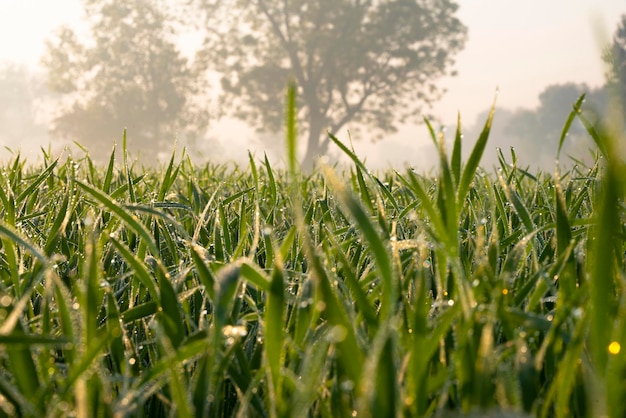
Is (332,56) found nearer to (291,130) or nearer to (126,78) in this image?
(126,78)

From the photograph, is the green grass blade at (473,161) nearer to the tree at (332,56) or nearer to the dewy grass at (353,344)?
the dewy grass at (353,344)

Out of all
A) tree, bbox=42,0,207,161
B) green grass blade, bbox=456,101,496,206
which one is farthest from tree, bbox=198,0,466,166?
green grass blade, bbox=456,101,496,206

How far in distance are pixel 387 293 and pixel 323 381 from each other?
0.12 meters

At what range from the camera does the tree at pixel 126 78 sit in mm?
34312

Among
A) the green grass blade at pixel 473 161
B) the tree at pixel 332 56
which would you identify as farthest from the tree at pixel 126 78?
the green grass blade at pixel 473 161

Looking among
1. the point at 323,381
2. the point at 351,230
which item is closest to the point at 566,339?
the point at 323,381

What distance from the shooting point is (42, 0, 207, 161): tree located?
3431 cm

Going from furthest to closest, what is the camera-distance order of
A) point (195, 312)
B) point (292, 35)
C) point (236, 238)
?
point (292, 35), point (236, 238), point (195, 312)

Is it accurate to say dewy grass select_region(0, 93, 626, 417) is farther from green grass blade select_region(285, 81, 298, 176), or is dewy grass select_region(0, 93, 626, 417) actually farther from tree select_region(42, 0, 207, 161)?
tree select_region(42, 0, 207, 161)

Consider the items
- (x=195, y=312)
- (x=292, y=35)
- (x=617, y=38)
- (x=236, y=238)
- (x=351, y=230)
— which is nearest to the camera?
(x=195, y=312)

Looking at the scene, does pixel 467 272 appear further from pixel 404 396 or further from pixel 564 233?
pixel 404 396

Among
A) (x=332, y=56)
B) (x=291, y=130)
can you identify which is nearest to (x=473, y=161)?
(x=291, y=130)

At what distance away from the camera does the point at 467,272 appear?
0.81m

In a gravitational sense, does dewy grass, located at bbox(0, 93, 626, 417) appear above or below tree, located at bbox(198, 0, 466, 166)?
below
